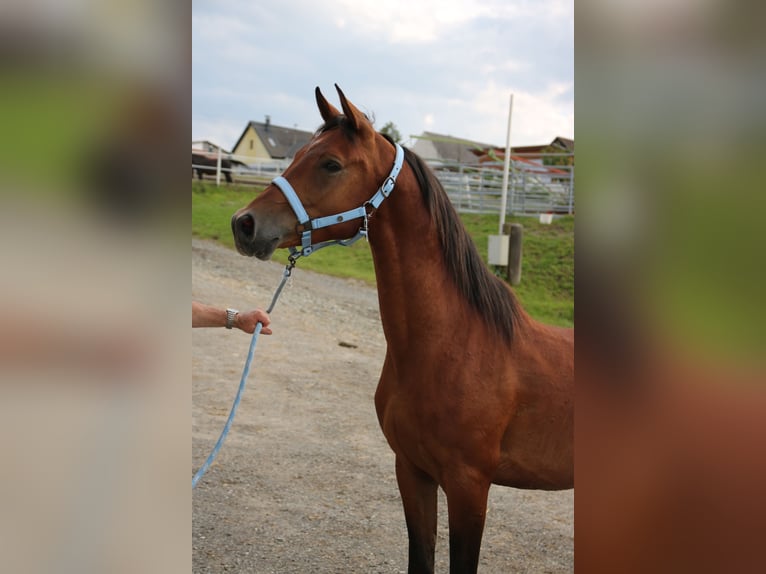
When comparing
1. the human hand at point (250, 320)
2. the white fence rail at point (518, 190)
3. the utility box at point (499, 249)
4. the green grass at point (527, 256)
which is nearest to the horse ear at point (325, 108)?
the human hand at point (250, 320)

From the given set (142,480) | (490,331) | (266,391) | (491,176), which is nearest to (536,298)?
(266,391)

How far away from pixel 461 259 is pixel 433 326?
28 cm

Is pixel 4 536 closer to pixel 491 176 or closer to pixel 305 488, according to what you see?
pixel 305 488

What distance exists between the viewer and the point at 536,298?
10789mm

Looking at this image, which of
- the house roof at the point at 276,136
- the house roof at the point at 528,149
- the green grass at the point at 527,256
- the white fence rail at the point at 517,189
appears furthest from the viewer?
the house roof at the point at 276,136

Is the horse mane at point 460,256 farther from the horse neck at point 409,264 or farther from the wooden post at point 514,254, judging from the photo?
the wooden post at point 514,254

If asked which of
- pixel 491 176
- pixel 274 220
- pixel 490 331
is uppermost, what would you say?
pixel 491 176

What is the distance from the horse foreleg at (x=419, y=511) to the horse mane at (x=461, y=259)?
652 mm

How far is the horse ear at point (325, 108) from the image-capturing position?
7.36ft

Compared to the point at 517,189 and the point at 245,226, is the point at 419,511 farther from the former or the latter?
the point at 517,189

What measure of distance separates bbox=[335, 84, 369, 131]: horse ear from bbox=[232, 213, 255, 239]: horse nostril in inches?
19.1

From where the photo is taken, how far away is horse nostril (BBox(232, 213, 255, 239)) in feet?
7.14

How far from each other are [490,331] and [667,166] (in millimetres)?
1771

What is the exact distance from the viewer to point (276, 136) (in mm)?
48375
